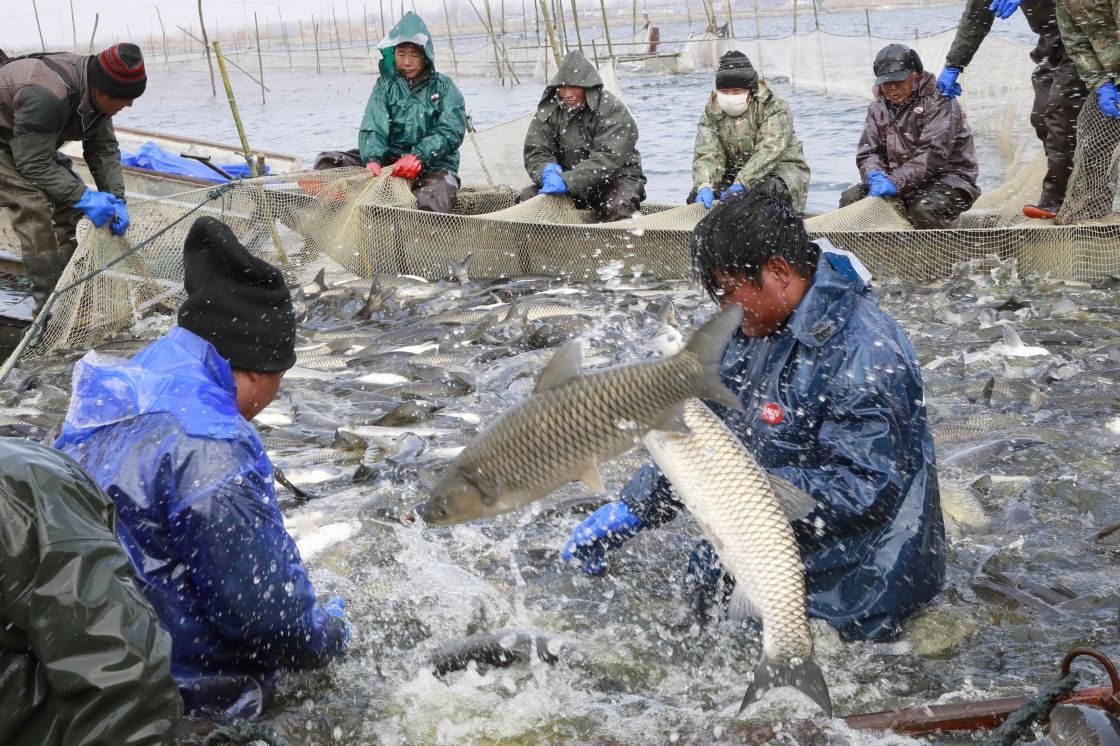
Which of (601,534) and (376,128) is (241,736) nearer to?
(601,534)

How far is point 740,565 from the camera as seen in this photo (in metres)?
2.97

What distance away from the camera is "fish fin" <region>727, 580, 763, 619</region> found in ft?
9.80

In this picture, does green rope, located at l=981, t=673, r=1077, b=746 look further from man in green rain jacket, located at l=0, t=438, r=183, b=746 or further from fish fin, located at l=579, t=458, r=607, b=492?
man in green rain jacket, located at l=0, t=438, r=183, b=746

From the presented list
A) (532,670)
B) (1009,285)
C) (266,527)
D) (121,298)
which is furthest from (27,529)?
(1009,285)

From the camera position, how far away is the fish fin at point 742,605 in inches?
118

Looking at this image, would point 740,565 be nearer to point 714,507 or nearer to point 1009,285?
point 714,507

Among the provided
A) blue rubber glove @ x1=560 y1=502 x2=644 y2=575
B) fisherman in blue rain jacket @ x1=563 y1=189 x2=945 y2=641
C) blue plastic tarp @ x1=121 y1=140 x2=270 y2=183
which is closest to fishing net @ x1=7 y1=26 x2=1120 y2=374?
blue plastic tarp @ x1=121 y1=140 x2=270 y2=183

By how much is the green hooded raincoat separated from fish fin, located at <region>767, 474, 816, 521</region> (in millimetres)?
8292

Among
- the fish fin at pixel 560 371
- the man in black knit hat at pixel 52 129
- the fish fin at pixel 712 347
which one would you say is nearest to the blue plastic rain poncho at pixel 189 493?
the fish fin at pixel 560 371

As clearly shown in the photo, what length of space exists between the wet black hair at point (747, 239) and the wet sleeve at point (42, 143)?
7.06 metres

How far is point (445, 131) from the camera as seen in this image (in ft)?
34.9

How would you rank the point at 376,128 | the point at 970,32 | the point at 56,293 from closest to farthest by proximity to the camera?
the point at 56,293
the point at 970,32
the point at 376,128

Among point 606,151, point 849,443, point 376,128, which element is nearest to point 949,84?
point 606,151

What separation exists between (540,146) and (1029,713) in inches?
347
